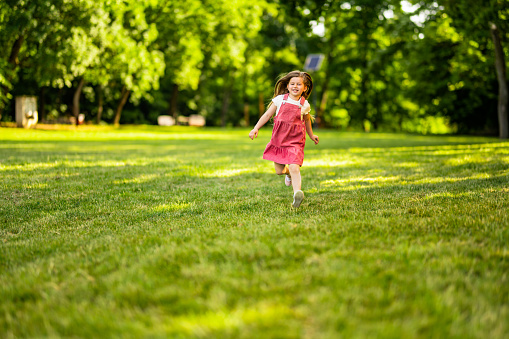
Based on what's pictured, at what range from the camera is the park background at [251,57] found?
18.3 meters

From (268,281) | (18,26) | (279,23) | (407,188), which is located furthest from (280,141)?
(279,23)

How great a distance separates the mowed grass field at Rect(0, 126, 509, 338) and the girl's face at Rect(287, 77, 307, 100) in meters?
1.46

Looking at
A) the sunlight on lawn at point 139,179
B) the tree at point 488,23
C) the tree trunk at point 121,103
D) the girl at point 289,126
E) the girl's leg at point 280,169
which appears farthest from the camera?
the tree trunk at point 121,103

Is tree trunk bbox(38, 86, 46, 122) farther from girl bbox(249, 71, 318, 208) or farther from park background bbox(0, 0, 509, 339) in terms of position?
girl bbox(249, 71, 318, 208)

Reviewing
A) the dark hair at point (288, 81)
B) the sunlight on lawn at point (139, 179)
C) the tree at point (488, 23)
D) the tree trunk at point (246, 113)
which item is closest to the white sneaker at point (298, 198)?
the dark hair at point (288, 81)

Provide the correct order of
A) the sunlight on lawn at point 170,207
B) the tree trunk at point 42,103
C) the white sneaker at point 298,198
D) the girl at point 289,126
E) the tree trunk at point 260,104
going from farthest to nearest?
the tree trunk at point 260,104 < the tree trunk at point 42,103 < the girl at point 289,126 < the sunlight on lawn at point 170,207 < the white sneaker at point 298,198

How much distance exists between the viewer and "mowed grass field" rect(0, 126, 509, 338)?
2.01 meters

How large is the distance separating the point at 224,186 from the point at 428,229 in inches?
146

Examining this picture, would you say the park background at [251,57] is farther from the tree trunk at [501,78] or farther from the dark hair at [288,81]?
the dark hair at [288,81]

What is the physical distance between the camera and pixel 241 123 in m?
54.6

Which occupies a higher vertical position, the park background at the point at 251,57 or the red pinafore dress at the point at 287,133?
the park background at the point at 251,57

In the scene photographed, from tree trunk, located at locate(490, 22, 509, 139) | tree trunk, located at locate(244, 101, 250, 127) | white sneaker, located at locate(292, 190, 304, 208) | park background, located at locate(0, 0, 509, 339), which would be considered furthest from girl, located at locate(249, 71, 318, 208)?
tree trunk, located at locate(244, 101, 250, 127)

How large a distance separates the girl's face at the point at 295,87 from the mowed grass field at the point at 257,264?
1455 mm

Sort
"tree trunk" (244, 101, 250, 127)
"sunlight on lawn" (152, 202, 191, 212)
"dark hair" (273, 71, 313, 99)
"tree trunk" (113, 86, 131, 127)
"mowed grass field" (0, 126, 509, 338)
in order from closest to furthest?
1. "mowed grass field" (0, 126, 509, 338)
2. "sunlight on lawn" (152, 202, 191, 212)
3. "dark hair" (273, 71, 313, 99)
4. "tree trunk" (113, 86, 131, 127)
5. "tree trunk" (244, 101, 250, 127)
